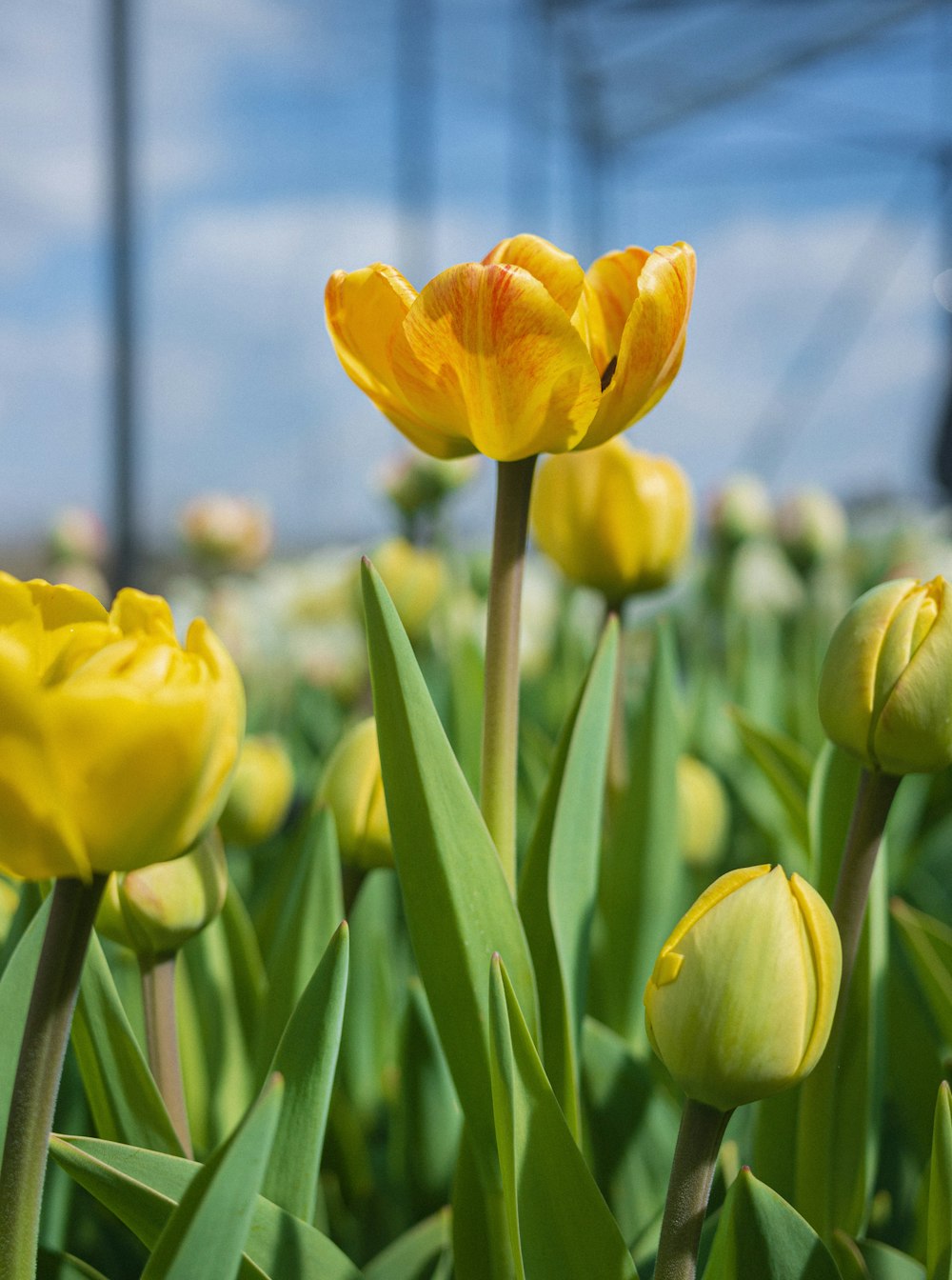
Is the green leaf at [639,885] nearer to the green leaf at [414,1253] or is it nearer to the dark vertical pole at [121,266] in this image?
the green leaf at [414,1253]

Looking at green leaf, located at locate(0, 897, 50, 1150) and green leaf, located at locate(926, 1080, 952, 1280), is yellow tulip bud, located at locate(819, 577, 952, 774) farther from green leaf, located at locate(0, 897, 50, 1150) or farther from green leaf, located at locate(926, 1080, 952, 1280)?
green leaf, located at locate(0, 897, 50, 1150)

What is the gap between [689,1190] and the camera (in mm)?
211

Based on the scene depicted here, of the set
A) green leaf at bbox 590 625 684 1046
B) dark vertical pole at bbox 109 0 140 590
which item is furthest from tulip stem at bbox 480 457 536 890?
dark vertical pole at bbox 109 0 140 590

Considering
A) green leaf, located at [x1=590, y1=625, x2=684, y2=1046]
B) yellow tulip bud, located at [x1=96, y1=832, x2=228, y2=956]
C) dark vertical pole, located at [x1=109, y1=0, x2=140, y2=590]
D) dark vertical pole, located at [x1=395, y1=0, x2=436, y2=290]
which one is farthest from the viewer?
dark vertical pole, located at [x1=395, y1=0, x2=436, y2=290]

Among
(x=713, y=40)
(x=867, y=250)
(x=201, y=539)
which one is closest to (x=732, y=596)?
(x=201, y=539)

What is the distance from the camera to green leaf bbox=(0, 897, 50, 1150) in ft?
0.81

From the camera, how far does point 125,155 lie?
5.96 feet

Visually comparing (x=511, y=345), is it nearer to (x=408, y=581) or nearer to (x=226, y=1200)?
(x=226, y=1200)

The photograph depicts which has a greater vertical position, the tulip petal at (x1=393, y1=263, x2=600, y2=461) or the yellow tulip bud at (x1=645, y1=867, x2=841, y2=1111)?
the tulip petal at (x1=393, y1=263, x2=600, y2=461)

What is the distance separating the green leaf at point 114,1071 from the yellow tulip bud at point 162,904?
1cm

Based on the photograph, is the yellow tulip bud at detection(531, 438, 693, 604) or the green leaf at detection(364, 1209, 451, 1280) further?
the yellow tulip bud at detection(531, 438, 693, 604)

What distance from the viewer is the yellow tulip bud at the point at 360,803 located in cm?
32

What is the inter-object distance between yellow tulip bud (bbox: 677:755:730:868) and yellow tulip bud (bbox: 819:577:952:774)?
0.78 feet

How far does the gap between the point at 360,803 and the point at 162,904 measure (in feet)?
0.21
